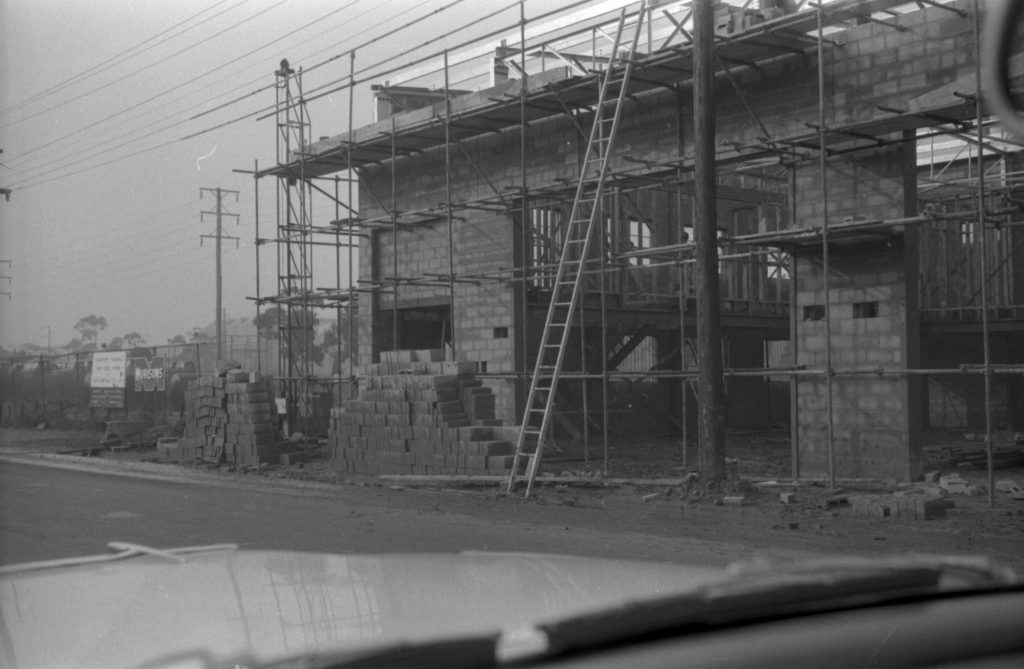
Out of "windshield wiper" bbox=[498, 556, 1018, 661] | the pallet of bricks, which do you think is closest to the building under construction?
the pallet of bricks

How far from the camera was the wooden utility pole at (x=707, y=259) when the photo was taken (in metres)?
13.9

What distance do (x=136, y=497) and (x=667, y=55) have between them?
10.1m

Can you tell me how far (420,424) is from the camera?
1777cm

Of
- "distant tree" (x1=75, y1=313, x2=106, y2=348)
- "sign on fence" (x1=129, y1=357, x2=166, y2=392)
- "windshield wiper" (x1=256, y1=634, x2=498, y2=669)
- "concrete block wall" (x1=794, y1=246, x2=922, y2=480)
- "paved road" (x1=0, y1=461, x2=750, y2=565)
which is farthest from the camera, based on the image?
"distant tree" (x1=75, y1=313, x2=106, y2=348)

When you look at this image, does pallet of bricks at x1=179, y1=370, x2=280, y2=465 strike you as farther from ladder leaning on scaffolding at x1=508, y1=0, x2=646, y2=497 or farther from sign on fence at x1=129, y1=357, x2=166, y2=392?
sign on fence at x1=129, y1=357, x2=166, y2=392

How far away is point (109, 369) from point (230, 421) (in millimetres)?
14067

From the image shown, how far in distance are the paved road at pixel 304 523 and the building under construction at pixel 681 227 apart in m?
2.23

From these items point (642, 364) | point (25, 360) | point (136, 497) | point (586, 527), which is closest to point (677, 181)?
point (586, 527)

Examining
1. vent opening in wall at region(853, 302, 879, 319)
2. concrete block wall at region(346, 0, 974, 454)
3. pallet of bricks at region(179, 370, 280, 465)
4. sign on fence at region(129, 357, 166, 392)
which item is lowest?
pallet of bricks at region(179, 370, 280, 465)

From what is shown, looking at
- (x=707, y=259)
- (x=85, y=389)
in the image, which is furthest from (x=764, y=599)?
(x=85, y=389)

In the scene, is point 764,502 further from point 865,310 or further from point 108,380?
point 108,380

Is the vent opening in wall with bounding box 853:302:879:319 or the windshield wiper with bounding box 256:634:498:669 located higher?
the vent opening in wall with bounding box 853:302:879:319

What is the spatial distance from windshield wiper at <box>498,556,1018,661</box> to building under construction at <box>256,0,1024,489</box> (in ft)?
33.6

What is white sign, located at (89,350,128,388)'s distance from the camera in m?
33.7
